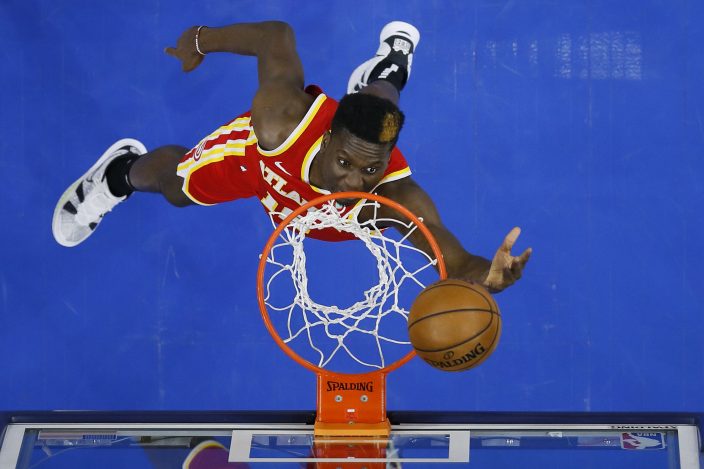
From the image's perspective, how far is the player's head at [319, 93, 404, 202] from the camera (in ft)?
11.8

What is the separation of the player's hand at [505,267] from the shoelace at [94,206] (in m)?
2.35

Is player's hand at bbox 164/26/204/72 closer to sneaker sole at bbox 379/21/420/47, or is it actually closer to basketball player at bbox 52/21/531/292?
basketball player at bbox 52/21/531/292

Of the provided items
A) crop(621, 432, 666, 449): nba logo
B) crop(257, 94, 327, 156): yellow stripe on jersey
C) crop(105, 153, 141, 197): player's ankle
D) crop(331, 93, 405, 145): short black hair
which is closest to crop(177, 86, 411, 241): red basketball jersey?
crop(257, 94, 327, 156): yellow stripe on jersey

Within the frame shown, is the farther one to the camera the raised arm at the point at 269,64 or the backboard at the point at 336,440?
the raised arm at the point at 269,64

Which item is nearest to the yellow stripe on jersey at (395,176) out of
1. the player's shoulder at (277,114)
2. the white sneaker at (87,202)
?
the player's shoulder at (277,114)

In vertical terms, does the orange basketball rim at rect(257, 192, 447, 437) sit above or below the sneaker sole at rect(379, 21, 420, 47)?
below

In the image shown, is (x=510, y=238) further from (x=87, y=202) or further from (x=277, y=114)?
(x=87, y=202)

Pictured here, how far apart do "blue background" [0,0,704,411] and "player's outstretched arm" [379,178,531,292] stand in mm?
1462

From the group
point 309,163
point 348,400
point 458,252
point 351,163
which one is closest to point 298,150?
point 309,163

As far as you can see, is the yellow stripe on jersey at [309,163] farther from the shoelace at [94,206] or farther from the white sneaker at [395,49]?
the shoelace at [94,206]

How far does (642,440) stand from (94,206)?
2.82 m

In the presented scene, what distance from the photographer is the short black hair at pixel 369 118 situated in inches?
141

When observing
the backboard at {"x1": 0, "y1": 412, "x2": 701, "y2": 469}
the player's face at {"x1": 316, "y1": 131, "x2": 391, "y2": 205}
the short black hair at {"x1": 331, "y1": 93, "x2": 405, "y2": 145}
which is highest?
the short black hair at {"x1": 331, "y1": 93, "x2": 405, "y2": 145}

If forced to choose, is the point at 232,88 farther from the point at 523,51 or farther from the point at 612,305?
the point at 612,305
